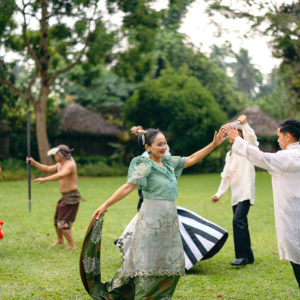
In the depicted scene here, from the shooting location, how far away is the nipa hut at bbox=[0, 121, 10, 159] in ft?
73.8

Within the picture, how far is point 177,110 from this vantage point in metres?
23.4

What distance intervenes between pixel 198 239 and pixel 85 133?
70.8ft

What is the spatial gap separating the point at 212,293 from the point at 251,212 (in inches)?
240

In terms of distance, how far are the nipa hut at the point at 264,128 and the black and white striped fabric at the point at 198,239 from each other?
71.7 ft

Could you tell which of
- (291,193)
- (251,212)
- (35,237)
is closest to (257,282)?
(291,193)

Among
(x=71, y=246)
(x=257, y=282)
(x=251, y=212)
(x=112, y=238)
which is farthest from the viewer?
(x=251, y=212)

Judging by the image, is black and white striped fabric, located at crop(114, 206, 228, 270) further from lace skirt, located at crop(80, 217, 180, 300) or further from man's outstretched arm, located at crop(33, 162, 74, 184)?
man's outstretched arm, located at crop(33, 162, 74, 184)

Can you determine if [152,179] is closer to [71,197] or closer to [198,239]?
[198,239]

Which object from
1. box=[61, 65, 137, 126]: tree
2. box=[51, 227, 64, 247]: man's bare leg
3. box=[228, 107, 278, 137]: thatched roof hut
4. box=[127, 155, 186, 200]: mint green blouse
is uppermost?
box=[61, 65, 137, 126]: tree

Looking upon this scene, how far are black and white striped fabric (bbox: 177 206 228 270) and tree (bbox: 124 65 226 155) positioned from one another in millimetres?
18460

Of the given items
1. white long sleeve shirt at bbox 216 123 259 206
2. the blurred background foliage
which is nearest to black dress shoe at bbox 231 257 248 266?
white long sleeve shirt at bbox 216 123 259 206

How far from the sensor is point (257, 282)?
464 cm

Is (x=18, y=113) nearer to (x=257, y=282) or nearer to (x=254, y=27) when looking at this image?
(x=254, y=27)

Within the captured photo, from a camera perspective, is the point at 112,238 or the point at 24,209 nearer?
the point at 112,238
